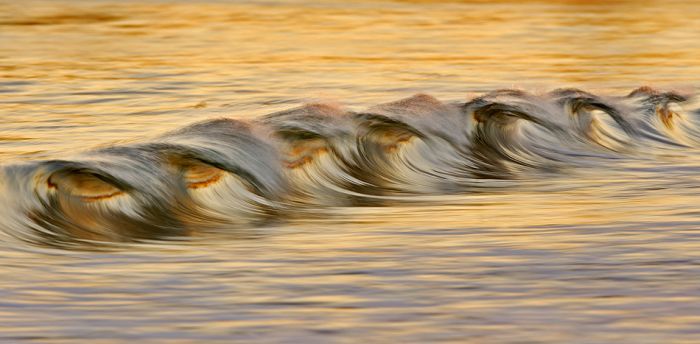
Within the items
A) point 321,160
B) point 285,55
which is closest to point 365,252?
point 321,160

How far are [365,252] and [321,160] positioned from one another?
2.31 meters

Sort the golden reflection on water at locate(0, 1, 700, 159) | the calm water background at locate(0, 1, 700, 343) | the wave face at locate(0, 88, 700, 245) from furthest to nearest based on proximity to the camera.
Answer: the golden reflection on water at locate(0, 1, 700, 159) → the wave face at locate(0, 88, 700, 245) → the calm water background at locate(0, 1, 700, 343)

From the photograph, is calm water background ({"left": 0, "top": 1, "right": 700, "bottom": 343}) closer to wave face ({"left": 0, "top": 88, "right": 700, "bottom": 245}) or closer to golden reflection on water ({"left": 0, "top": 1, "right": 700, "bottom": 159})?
golden reflection on water ({"left": 0, "top": 1, "right": 700, "bottom": 159})

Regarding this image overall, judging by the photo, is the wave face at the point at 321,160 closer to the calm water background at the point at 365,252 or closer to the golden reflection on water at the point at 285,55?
the calm water background at the point at 365,252

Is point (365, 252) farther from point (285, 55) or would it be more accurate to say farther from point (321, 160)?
point (285, 55)

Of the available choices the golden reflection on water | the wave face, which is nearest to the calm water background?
the golden reflection on water

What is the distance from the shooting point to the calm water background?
429 centimetres

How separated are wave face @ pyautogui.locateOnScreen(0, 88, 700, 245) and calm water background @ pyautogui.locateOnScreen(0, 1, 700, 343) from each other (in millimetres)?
322

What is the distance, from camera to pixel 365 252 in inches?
206

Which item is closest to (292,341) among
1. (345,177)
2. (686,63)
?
(345,177)

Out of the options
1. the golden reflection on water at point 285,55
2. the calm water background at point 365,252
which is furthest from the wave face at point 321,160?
the golden reflection on water at point 285,55

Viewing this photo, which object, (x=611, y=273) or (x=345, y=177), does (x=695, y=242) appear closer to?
(x=611, y=273)

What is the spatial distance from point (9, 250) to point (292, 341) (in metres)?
1.48

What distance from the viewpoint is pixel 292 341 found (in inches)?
163
